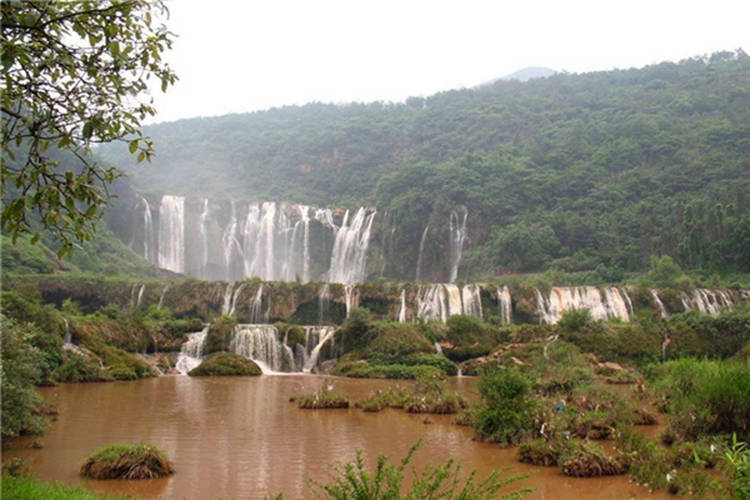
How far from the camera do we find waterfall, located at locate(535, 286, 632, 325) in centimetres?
3844

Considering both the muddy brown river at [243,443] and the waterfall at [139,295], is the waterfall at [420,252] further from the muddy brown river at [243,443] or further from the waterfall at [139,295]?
the muddy brown river at [243,443]

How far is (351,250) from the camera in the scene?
58594 millimetres

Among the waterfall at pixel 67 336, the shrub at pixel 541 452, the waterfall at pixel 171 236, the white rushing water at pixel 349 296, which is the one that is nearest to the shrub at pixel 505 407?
the shrub at pixel 541 452

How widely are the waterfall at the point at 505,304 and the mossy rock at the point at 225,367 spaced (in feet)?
53.0

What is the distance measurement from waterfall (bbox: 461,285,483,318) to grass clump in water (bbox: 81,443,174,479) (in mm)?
29798

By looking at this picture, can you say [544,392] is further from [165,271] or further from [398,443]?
[165,271]

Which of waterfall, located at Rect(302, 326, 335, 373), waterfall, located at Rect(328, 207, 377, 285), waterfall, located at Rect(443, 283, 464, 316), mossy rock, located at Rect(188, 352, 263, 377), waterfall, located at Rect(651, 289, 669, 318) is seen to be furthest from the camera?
waterfall, located at Rect(328, 207, 377, 285)

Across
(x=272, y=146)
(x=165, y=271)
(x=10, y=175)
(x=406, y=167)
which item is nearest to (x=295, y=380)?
(x=10, y=175)

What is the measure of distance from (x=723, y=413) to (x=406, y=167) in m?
61.2

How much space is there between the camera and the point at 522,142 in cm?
8119

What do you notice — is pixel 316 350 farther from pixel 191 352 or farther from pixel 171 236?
pixel 171 236

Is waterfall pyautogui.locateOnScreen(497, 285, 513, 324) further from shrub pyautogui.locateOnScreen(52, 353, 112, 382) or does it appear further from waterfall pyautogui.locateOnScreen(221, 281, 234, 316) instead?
shrub pyautogui.locateOnScreen(52, 353, 112, 382)

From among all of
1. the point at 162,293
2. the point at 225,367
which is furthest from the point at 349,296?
the point at 225,367

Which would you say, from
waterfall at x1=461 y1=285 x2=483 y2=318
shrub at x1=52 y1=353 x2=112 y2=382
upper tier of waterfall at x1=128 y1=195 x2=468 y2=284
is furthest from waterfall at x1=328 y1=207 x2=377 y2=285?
shrub at x1=52 y1=353 x2=112 y2=382
